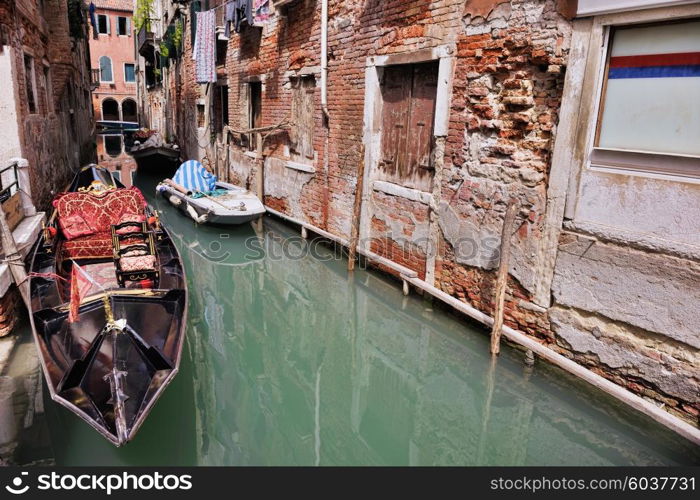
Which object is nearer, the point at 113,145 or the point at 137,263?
the point at 137,263

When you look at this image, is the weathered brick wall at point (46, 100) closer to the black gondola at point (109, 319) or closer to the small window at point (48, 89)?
the small window at point (48, 89)

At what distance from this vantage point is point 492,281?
474 cm

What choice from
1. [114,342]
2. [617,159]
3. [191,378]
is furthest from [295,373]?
[617,159]

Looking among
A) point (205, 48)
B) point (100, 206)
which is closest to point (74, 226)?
point (100, 206)

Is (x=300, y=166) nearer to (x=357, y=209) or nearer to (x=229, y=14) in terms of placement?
(x=357, y=209)

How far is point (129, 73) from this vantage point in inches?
1227

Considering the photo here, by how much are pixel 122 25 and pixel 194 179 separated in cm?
2587

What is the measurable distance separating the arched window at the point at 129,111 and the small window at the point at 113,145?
125 inches

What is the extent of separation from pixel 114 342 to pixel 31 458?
2.79 feet

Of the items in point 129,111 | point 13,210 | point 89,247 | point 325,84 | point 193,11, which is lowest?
point 89,247

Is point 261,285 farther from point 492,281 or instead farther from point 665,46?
point 665,46

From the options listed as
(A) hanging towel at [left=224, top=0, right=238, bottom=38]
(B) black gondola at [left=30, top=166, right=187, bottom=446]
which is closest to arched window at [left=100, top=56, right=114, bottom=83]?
(A) hanging towel at [left=224, top=0, right=238, bottom=38]

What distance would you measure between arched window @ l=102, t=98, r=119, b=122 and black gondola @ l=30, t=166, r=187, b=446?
3044 cm

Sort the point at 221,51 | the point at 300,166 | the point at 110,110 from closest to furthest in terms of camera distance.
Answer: the point at 300,166 → the point at 221,51 → the point at 110,110
